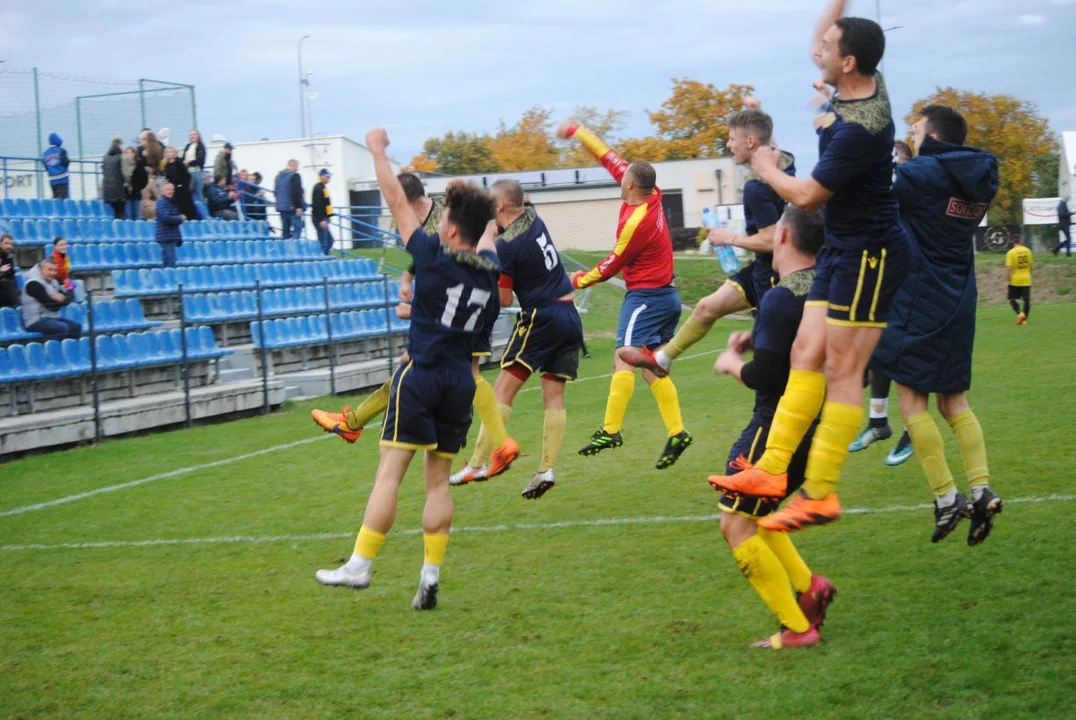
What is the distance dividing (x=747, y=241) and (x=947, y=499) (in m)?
1.75

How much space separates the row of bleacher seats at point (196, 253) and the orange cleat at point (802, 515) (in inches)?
584

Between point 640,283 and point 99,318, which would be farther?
point 99,318

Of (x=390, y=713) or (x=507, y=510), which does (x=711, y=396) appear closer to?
(x=507, y=510)

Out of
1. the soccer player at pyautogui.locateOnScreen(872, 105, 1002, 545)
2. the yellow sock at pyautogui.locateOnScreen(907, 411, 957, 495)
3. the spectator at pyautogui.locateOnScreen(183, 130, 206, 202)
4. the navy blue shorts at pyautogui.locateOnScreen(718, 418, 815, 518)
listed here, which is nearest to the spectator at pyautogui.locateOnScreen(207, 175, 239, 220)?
the spectator at pyautogui.locateOnScreen(183, 130, 206, 202)

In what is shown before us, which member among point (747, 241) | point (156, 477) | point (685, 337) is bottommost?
point (156, 477)

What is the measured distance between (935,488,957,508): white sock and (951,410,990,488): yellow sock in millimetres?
110

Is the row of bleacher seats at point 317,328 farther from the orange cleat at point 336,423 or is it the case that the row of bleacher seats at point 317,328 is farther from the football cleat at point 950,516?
the football cleat at point 950,516

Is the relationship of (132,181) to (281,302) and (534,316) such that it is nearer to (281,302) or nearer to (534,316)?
(281,302)

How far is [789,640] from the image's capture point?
4.70 metres

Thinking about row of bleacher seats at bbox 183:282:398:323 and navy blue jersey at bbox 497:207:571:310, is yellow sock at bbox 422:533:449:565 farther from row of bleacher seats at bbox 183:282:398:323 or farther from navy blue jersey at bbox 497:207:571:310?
row of bleacher seats at bbox 183:282:398:323

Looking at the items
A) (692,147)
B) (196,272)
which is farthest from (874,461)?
(692,147)

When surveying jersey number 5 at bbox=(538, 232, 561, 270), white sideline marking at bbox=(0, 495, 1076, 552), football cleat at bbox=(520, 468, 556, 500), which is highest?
jersey number 5 at bbox=(538, 232, 561, 270)

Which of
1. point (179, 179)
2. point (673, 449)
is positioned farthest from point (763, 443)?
point (179, 179)

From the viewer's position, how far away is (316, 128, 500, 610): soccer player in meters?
5.52
